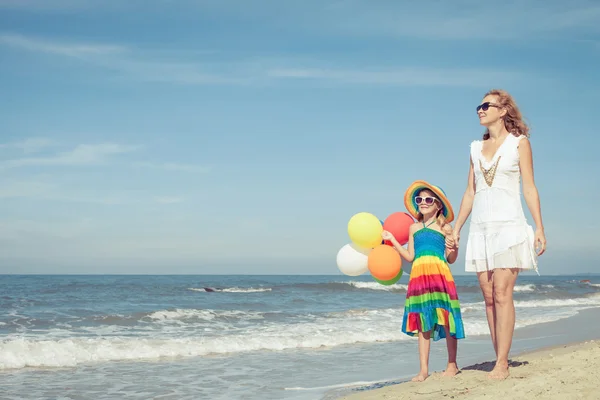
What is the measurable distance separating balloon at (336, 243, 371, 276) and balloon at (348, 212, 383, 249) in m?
0.13

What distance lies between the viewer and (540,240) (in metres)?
4.50

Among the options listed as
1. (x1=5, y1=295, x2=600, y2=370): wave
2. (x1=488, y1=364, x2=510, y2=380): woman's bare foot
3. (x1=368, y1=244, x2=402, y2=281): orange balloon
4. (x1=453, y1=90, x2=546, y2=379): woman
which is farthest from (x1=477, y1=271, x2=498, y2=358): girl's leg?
(x1=5, y1=295, x2=600, y2=370): wave

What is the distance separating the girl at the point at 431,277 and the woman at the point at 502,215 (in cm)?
37

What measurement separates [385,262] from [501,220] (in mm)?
1218

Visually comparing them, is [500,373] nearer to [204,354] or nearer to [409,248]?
[409,248]

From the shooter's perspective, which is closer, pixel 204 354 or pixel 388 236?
pixel 388 236

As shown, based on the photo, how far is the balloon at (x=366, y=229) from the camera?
224 inches

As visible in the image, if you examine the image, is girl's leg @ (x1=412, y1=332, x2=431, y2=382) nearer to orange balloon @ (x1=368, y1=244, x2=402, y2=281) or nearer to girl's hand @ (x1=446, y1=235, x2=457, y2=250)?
orange balloon @ (x1=368, y1=244, x2=402, y2=281)

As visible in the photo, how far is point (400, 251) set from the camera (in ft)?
17.7

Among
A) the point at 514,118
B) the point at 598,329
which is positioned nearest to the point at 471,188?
the point at 514,118

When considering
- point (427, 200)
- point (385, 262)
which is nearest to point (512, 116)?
point (427, 200)

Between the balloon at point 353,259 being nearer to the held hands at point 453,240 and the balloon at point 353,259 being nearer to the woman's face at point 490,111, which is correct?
the held hands at point 453,240

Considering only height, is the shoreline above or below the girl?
below

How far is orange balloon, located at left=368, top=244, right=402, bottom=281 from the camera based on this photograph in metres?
5.49
